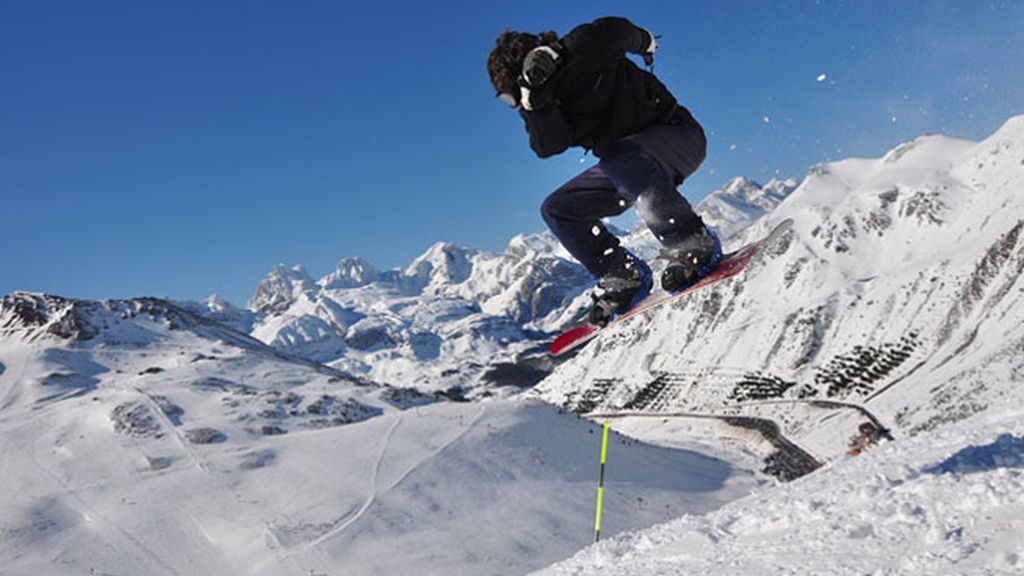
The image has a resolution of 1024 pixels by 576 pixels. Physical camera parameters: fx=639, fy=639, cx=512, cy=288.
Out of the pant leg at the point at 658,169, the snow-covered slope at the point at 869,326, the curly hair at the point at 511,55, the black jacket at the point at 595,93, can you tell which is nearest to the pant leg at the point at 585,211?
the pant leg at the point at 658,169

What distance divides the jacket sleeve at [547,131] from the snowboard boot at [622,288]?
322cm

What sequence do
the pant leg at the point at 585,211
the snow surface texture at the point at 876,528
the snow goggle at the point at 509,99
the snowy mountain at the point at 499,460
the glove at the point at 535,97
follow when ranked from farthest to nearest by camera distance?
the pant leg at the point at 585,211 < the snow goggle at the point at 509,99 < the snowy mountain at the point at 499,460 < the glove at the point at 535,97 < the snow surface texture at the point at 876,528

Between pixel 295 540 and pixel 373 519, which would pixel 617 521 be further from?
pixel 295 540

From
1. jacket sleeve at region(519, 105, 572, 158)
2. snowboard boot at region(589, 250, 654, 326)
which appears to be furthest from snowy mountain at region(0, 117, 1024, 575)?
jacket sleeve at region(519, 105, 572, 158)

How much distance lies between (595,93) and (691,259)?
3.39 meters

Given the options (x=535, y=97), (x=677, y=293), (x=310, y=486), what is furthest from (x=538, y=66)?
(x=310, y=486)

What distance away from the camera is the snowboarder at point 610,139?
7.74 m

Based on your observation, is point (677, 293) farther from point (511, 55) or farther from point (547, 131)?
point (511, 55)

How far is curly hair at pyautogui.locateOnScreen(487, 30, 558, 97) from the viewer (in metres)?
7.75

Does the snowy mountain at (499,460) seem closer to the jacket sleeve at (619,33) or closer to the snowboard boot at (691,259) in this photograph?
the snowboard boot at (691,259)

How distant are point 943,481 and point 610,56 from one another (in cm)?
636

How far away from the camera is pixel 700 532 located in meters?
8.58

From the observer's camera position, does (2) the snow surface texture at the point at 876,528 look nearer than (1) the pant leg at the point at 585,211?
Yes

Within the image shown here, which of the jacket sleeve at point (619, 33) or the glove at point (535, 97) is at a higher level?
the jacket sleeve at point (619, 33)
